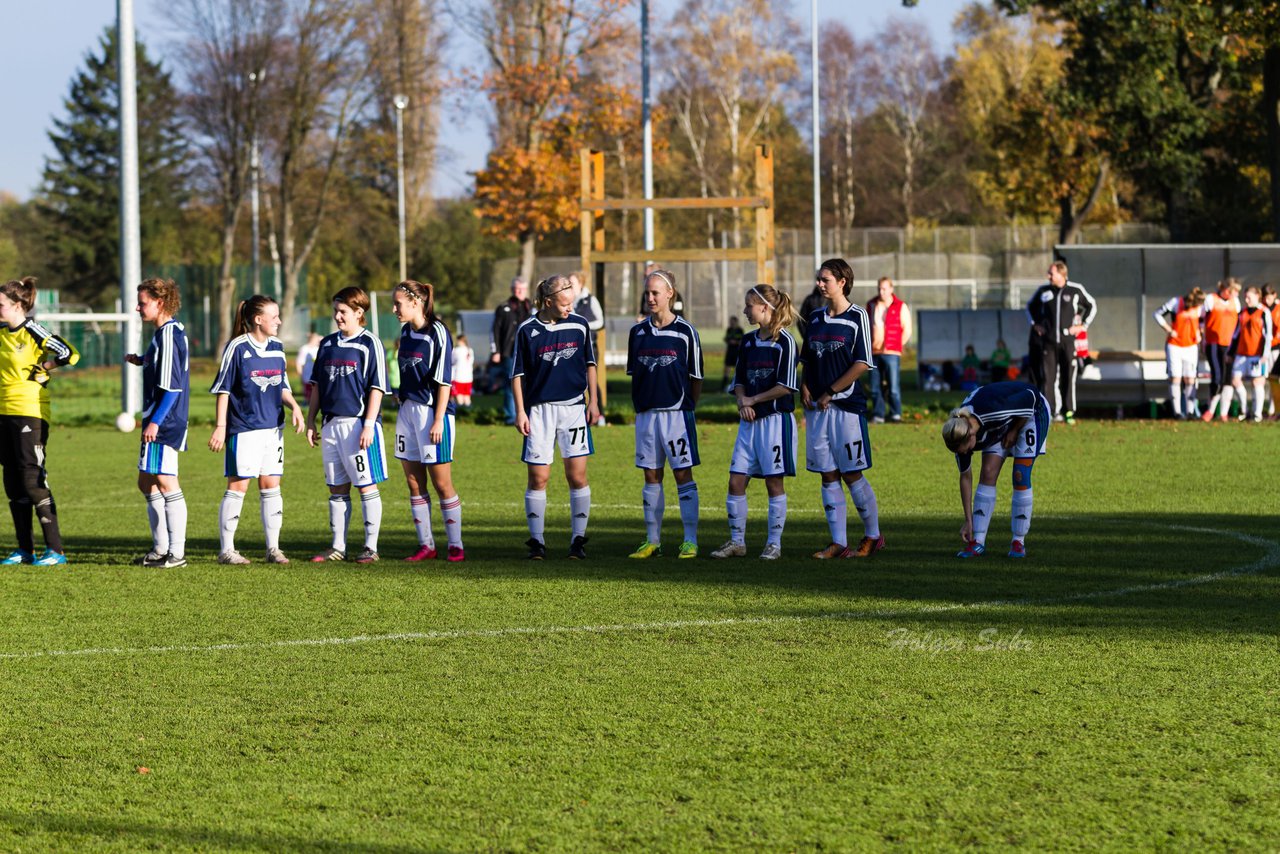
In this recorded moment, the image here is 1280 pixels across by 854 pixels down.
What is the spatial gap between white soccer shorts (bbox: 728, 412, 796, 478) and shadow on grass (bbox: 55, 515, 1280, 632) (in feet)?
2.01

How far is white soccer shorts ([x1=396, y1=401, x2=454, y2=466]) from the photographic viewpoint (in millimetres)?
10477

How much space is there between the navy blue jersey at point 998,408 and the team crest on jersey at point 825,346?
94 cm

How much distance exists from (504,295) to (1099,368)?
35.7 m

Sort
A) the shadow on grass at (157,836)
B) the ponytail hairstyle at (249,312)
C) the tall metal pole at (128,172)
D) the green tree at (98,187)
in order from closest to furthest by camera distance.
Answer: the shadow on grass at (157,836) < the ponytail hairstyle at (249,312) < the tall metal pole at (128,172) < the green tree at (98,187)

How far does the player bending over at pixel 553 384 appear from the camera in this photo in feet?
34.2

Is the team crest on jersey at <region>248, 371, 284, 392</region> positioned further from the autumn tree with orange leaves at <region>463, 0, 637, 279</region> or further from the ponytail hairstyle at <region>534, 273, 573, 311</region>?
the autumn tree with orange leaves at <region>463, 0, 637, 279</region>

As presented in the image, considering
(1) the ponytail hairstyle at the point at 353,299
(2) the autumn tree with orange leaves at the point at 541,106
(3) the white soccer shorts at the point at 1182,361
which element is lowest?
(3) the white soccer shorts at the point at 1182,361

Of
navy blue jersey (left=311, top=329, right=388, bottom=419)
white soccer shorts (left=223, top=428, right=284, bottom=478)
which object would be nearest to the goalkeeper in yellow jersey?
white soccer shorts (left=223, top=428, right=284, bottom=478)

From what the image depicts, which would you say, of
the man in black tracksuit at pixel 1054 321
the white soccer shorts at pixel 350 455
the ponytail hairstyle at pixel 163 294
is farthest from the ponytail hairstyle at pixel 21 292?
the man in black tracksuit at pixel 1054 321

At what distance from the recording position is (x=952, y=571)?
9.84 meters

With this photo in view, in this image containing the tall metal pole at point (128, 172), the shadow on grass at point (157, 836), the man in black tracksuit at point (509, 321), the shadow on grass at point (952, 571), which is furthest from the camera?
the tall metal pole at point (128, 172)

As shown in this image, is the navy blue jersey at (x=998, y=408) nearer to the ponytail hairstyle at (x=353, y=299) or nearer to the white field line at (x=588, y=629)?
the white field line at (x=588, y=629)

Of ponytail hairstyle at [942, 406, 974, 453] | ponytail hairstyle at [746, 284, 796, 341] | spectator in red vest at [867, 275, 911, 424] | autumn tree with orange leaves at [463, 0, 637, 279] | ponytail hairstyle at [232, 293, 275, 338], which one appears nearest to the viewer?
ponytail hairstyle at [942, 406, 974, 453]

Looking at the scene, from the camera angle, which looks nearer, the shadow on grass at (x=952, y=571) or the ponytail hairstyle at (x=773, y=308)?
the shadow on grass at (x=952, y=571)
